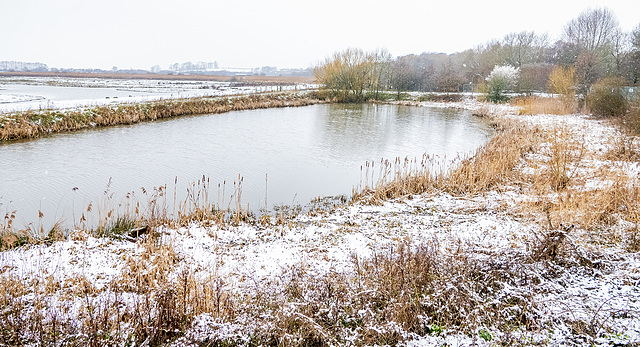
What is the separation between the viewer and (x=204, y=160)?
39.8 ft

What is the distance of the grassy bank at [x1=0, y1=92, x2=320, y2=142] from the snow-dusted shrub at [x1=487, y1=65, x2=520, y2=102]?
67.4 feet

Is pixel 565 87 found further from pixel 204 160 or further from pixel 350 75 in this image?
pixel 204 160

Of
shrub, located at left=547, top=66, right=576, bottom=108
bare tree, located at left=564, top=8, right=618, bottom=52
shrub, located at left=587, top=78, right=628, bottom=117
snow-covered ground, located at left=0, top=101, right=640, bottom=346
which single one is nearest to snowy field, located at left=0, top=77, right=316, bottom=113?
snow-covered ground, located at left=0, top=101, right=640, bottom=346

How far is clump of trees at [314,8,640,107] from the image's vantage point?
29.6 metres

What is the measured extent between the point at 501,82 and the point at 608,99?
50.6ft

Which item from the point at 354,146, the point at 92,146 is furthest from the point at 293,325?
the point at 92,146

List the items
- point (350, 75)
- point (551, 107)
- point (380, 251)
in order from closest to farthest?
point (380, 251) → point (551, 107) → point (350, 75)

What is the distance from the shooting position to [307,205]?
8.32m

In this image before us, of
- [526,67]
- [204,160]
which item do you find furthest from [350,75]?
[204,160]

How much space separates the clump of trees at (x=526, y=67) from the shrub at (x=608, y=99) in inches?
172

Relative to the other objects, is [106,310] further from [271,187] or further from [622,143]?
[622,143]

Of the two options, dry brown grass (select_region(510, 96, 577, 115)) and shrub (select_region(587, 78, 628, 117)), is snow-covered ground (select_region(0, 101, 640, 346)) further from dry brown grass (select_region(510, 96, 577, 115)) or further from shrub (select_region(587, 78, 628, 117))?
dry brown grass (select_region(510, 96, 577, 115))

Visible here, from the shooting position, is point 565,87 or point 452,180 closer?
point 452,180

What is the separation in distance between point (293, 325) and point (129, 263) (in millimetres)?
2656
